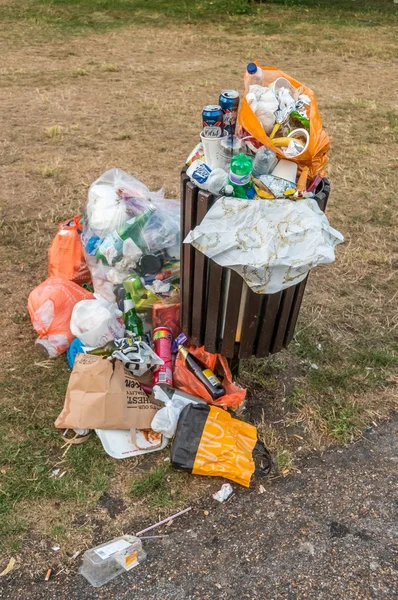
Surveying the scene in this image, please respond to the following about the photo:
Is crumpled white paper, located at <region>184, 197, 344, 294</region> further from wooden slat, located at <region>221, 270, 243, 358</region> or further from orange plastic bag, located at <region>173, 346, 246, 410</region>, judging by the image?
orange plastic bag, located at <region>173, 346, 246, 410</region>

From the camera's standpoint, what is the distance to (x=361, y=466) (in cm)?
238

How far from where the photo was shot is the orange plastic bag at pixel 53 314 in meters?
2.86

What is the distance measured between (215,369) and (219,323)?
41 cm

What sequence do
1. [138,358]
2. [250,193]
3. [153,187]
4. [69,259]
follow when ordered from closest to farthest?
[250,193], [138,358], [69,259], [153,187]

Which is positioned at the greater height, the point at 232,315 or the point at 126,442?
the point at 232,315

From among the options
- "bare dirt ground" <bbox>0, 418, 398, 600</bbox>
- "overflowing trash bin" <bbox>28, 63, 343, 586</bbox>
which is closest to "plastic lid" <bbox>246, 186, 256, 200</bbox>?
"overflowing trash bin" <bbox>28, 63, 343, 586</bbox>

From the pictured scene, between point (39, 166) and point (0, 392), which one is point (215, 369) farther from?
point (39, 166)

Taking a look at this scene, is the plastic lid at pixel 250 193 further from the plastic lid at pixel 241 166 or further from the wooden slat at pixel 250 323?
the wooden slat at pixel 250 323

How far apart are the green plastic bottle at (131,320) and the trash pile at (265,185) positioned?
0.87 m

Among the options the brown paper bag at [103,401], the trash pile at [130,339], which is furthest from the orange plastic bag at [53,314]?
the brown paper bag at [103,401]

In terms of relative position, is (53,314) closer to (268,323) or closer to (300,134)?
(268,323)

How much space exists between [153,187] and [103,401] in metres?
2.57

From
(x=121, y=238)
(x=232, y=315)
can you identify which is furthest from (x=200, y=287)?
(x=121, y=238)

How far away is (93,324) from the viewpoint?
2744mm
